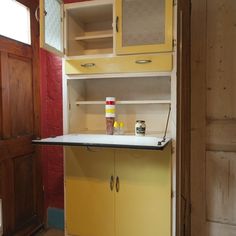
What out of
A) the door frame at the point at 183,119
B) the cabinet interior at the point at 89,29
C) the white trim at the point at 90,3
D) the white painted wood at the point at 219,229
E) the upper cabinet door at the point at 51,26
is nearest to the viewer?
the upper cabinet door at the point at 51,26

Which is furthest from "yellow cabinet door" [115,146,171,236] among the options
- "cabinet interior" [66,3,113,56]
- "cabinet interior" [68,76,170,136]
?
"cabinet interior" [66,3,113,56]

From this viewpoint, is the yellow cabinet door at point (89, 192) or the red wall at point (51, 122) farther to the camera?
the red wall at point (51, 122)

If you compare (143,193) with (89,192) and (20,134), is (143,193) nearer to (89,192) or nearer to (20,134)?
(89,192)

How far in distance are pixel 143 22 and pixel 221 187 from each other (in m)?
1.46

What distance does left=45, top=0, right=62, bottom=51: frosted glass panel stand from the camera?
1670mm

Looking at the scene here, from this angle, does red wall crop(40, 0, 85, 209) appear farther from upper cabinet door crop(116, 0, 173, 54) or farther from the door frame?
the door frame

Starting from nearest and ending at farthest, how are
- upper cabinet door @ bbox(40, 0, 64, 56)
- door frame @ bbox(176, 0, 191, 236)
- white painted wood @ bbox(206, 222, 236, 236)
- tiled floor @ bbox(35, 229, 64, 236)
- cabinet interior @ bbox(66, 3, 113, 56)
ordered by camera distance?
upper cabinet door @ bbox(40, 0, 64, 56), door frame @ bbox(176, 0, 191, 236), cabinet interior @ bbox(66, 3, 113, 56), white painted wood @ bbox(206, 222, 236, 236), tiled floor @ bbox(35, 229, 64, 236)

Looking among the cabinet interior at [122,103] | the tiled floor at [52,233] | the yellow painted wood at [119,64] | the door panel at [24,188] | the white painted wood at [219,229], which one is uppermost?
the yellow painted wood at [119,64]

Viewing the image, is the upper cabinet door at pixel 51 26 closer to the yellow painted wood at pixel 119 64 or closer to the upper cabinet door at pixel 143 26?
the yellow painted wood at pixel 119 64

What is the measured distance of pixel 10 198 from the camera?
201 centimetres

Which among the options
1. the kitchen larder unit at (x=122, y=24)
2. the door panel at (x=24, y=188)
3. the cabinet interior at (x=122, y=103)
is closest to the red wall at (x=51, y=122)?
the door panel at (x=24, y=188)

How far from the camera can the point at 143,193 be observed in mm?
1766

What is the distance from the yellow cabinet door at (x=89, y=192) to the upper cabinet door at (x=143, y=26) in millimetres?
779

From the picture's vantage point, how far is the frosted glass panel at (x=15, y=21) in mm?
1971
